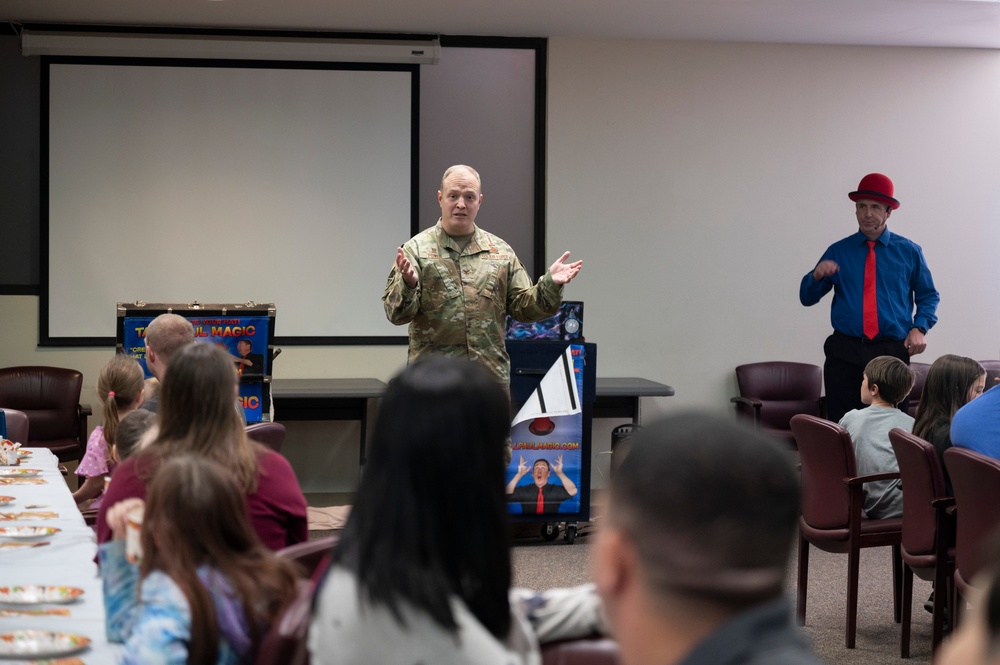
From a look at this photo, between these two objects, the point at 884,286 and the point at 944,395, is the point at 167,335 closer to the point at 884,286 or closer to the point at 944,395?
the point at 944,395

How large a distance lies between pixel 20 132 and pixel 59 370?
4.93 ft

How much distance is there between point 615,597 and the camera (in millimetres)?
884

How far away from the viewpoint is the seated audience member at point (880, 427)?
13.9 ft

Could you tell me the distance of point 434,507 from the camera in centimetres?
131

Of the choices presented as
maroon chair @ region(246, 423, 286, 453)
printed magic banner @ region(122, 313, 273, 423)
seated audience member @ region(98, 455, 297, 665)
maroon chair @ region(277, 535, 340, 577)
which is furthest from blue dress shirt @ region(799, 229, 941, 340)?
seated audience member @ region(98, 455, 297, 665)

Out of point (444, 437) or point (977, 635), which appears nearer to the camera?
point (977, 635)

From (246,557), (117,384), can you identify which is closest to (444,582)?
(246,557)

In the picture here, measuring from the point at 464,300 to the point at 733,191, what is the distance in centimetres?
343

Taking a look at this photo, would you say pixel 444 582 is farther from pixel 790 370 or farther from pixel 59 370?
pixel 790 370

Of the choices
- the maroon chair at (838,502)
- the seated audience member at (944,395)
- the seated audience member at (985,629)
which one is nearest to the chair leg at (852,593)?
the maroon chair at (838,502)

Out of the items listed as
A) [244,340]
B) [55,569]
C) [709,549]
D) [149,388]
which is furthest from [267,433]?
[709,549]

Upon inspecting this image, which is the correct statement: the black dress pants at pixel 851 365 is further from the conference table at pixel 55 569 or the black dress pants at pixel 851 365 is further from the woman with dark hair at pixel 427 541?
the woman with dark hair at pixel 427 541

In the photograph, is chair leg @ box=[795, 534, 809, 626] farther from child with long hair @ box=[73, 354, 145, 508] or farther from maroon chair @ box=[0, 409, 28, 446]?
maroon chair @ box=[0, 409, 28, 446]

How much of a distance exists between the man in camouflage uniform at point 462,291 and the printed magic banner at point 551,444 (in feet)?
2.77
